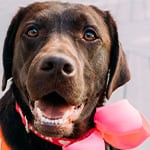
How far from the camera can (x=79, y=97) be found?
7.93 ft

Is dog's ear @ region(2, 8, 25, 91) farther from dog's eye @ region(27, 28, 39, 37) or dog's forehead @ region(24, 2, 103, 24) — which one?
dog's eye @ region(27, 28, 39, 37)

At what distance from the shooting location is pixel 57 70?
213 cm

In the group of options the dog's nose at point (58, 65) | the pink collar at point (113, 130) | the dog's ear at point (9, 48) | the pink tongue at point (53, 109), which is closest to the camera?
the dog's nose at point (58, 65)

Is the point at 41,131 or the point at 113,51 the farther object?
the point at 113,51

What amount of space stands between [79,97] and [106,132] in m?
0.45

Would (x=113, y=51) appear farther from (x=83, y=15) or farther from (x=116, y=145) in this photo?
(x=116, y=145)

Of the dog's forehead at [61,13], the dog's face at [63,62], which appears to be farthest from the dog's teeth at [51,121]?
the dog's forehead at [61,13]

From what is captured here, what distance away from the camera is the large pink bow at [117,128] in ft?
8.75

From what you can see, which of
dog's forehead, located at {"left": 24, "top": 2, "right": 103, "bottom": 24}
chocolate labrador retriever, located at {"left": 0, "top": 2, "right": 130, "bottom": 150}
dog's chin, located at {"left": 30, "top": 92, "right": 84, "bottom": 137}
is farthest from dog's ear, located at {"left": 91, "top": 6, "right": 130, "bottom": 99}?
dog's chin, located at {"left": 30, "top": 92, "right": 84, "bottom": 137}

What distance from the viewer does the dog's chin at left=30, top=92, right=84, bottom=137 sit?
2330 millimetres

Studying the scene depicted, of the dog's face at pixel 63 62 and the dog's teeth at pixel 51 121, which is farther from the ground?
the dog's face at pixel 63 62

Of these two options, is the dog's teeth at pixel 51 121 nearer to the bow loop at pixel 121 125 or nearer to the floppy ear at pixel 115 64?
the bow loop at pixel 121 125

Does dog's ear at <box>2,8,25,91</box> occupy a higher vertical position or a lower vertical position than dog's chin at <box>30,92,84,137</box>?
higher

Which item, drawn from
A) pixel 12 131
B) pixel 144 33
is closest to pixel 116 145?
pixel 12 131
